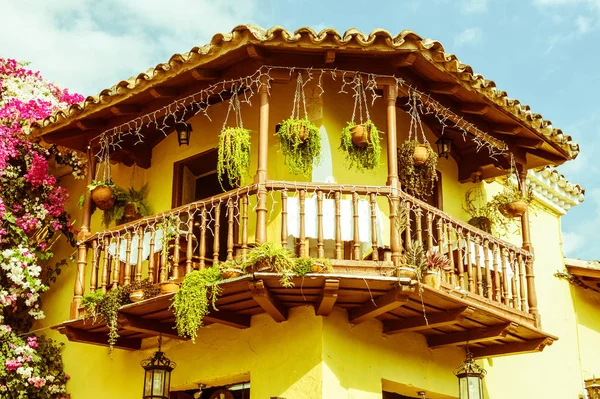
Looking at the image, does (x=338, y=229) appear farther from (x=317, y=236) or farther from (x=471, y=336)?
(x=471, y=336)

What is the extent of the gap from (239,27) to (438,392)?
17.1ft

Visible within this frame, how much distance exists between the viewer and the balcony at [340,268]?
10133mm

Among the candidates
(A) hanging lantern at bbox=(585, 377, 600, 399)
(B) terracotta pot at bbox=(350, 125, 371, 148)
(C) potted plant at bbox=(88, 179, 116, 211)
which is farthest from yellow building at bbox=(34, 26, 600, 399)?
(A) hanging lantern at bbox=(585, 377, 600, 399)

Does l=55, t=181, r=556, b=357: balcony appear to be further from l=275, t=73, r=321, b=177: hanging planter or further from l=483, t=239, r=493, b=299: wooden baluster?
l=275, t=73, r=321, b=177: hanging planter

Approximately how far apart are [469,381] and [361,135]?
3.29 m

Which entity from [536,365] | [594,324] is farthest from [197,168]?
[594,324]

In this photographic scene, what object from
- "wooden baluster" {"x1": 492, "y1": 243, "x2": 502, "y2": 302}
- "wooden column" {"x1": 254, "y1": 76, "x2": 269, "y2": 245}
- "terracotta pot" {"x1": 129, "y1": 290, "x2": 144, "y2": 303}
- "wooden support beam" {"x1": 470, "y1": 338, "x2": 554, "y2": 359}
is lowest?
"wooden support beam" {"x1": 470, "y1": 338, "x2": 554, "y2": 359}

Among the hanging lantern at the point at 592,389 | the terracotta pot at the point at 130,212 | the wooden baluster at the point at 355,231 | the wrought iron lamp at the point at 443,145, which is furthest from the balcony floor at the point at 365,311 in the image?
the wrought iron lamp at the point at 443,145

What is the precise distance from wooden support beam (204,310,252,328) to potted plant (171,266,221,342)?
54 centimetres

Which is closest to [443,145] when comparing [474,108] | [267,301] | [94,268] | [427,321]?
[474,108]

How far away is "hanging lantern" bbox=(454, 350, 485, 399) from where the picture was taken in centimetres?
1137

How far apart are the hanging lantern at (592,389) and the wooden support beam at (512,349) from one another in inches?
86.7

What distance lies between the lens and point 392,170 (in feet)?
34.7

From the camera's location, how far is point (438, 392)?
39.1 ft
